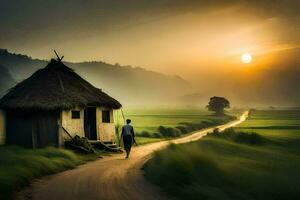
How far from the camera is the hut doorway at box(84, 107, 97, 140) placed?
3334cm

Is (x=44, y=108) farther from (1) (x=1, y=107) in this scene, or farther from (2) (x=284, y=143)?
(2) (x=284, y=143)

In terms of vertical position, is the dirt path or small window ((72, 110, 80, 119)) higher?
small window ((72, 110, 80, 119))

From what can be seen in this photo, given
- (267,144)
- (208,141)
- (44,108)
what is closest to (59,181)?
(44,108)

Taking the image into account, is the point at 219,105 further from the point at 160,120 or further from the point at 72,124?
the point at 72,124

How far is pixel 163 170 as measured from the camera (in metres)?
16.6

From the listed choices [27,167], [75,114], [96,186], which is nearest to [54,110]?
[75,114]

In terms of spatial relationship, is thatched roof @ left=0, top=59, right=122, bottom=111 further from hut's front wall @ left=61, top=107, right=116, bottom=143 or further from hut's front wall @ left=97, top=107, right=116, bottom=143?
hut's front wall @ left=97, top=107, right=116, bottom=143

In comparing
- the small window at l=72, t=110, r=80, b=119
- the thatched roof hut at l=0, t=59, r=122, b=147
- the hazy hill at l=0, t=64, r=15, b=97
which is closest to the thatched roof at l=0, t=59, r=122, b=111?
the thatched roof hut at l=0, t=59, r=122, b=147

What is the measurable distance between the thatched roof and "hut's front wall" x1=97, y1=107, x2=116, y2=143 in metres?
0.81

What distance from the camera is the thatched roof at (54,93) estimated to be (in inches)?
1174

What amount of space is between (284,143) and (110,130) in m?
15.5

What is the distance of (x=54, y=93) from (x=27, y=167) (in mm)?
13379

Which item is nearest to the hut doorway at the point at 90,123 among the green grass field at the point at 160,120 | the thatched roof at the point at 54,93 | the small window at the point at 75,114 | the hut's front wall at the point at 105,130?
the hut's front wall at the point at 105,130

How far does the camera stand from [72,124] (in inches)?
1209
